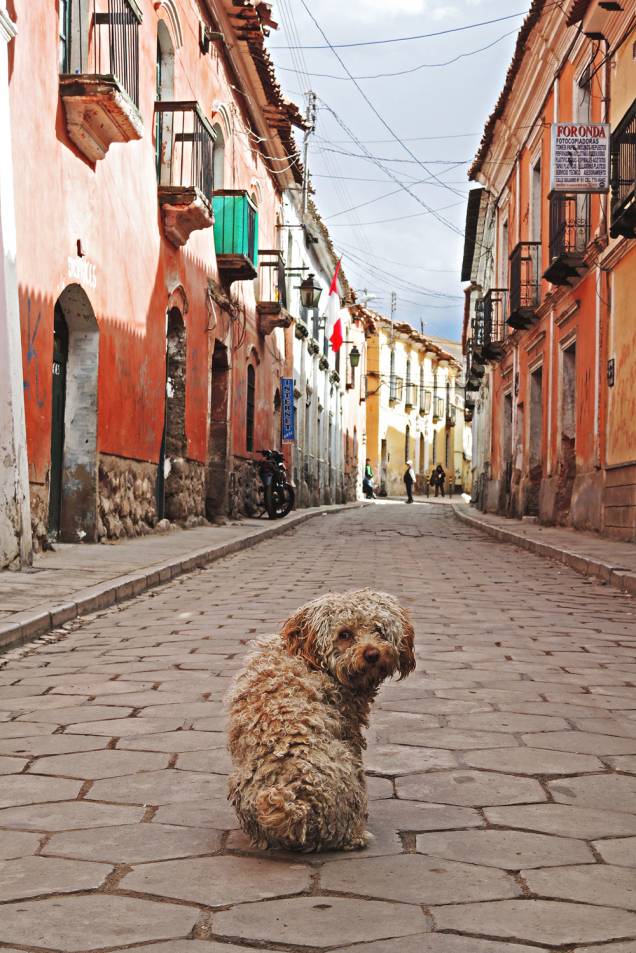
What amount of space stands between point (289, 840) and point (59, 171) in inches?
355

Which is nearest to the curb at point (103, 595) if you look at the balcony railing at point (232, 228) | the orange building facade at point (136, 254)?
the orange building facade at point (136, 254)

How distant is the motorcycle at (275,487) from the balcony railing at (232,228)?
406 centimetres

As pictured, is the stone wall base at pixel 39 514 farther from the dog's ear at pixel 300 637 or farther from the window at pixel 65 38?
the dog's ear at pixel 300 637

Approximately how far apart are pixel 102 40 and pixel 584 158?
6591 mm

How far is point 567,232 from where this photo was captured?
58.2 ft

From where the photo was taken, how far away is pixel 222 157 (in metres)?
19.5

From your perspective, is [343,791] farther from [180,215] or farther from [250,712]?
[180,215]

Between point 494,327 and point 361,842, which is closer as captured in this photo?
point 361,842

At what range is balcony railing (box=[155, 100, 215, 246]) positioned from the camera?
14.6 meters

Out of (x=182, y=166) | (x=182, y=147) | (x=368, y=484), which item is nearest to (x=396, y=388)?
(x=368, y=484)

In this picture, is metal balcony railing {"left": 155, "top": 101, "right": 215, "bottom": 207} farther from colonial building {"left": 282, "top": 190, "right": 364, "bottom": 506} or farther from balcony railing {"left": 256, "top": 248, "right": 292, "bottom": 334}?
colonial building {"left": 282, "top": 190, "right": 364, "bottom": 506}

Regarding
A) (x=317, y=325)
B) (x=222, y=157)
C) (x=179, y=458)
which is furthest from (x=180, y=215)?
(x=317, y=325)

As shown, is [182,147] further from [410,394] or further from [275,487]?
[410,394]

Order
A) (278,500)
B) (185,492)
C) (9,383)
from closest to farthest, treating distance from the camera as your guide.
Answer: (9,383), (185,492), (278,500)
